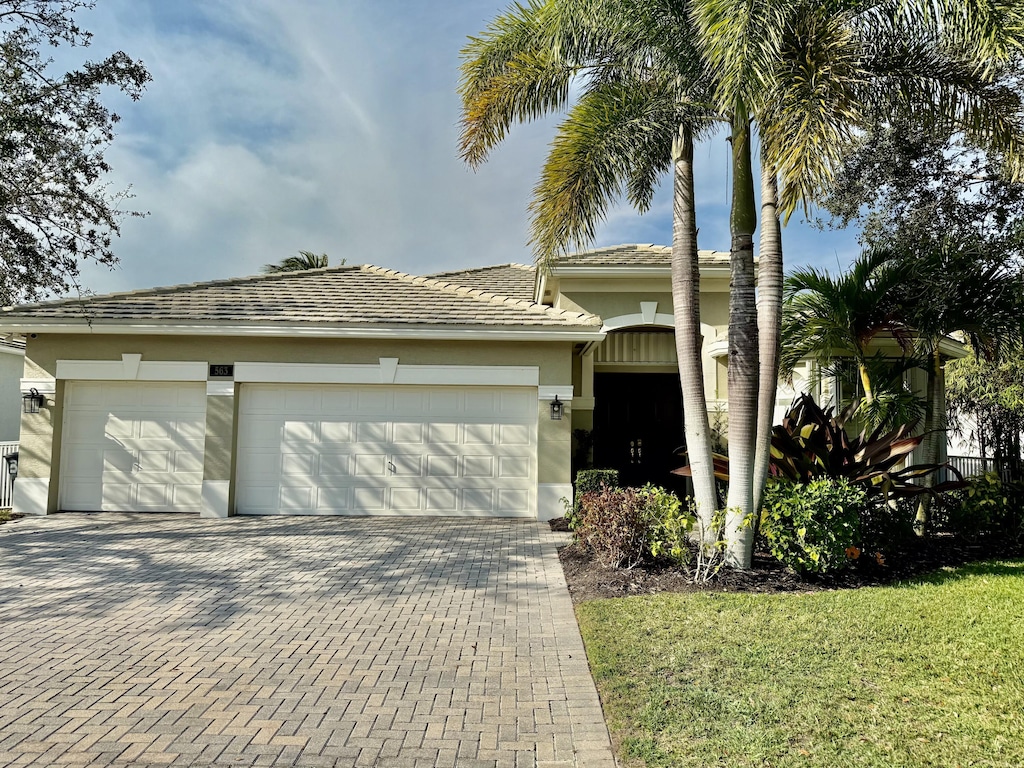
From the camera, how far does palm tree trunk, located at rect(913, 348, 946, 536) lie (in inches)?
346

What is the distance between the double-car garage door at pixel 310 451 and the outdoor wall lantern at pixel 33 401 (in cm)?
42

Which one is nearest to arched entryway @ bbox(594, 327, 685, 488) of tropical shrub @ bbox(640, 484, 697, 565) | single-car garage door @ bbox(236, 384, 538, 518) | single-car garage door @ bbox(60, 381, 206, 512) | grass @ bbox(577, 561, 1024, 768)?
single-car garage door @ bbox(236, 384, 538, 518)

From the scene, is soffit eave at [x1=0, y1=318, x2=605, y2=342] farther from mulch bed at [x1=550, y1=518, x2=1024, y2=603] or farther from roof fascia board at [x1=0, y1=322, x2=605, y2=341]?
mulch bed at [x1=550, y1=518, x2=1024, y2=603]

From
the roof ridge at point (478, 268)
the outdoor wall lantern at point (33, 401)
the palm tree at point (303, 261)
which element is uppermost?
the palm tree at point (303, 261)

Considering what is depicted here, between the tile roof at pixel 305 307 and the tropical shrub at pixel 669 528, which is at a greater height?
the tile roof at pixel 305 307

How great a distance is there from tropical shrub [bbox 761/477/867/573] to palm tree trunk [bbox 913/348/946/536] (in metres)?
2.51

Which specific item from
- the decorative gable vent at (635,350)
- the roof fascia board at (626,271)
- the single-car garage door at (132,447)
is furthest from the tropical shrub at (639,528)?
the single-car garage door at (132,447)

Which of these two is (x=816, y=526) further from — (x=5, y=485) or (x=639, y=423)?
(x=5, y=485)

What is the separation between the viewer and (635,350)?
48.6 feet

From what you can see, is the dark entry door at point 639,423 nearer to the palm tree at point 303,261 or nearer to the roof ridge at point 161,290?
the roof ridge at point 161,290

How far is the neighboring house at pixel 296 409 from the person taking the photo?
11.3 meters

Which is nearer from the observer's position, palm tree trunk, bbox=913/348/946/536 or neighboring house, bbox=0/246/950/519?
palm tree trunk, bbox=913/348/946/536

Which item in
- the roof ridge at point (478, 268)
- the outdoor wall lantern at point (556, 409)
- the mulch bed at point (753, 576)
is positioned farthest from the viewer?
the roof ridge at point (478, 268)

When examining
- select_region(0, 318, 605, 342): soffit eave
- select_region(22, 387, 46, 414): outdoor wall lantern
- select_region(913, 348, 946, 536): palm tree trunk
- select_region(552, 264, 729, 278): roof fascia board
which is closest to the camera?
select_region(913, 348, 946, 536): palm tree trunk
